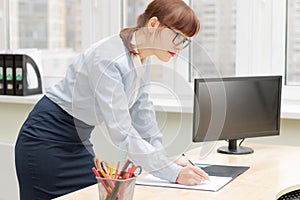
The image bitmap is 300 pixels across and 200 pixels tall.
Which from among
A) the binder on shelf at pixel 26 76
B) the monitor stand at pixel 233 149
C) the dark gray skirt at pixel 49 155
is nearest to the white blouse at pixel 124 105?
the dark gray skirt at pixel 49 155

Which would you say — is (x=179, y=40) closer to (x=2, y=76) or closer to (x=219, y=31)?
(x=219, y=31)

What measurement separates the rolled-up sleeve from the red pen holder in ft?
0.25

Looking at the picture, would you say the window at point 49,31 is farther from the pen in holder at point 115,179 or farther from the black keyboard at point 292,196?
the pen in holder at point 115,179

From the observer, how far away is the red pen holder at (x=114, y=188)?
4.52 feet

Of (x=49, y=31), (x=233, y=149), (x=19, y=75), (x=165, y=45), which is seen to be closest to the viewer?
(x=165, y=45)

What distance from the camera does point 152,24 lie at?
137cm

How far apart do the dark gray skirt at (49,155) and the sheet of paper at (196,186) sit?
28cm

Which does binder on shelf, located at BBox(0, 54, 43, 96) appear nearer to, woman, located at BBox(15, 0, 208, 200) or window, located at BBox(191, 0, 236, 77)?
window, located at BBox(191, 0, 236, 77)

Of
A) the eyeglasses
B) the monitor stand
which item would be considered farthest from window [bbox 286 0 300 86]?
the eyeglasses

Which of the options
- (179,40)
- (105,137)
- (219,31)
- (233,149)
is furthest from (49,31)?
(179,40)

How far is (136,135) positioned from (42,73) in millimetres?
2253

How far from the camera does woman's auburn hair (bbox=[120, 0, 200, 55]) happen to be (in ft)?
4.68

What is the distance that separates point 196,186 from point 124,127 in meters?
0.46

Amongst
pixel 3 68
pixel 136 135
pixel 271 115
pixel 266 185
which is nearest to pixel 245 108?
pixel 271 115
